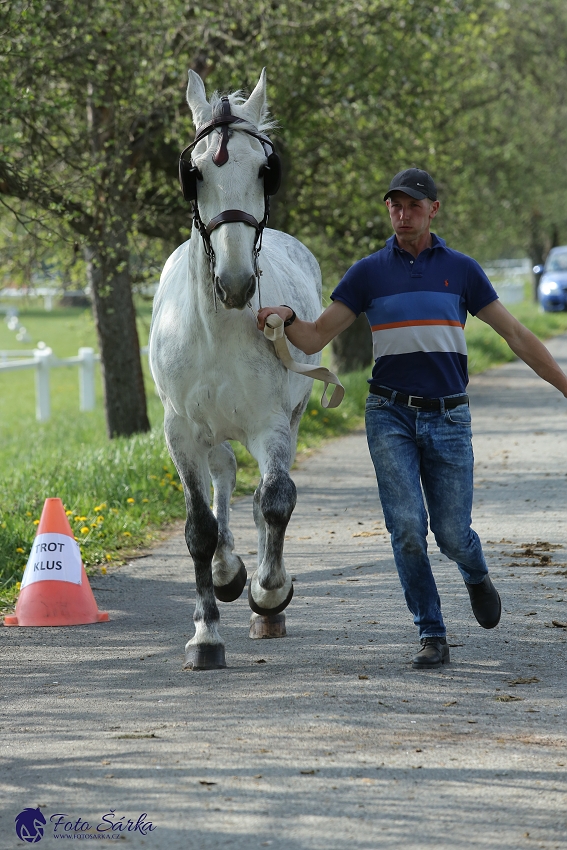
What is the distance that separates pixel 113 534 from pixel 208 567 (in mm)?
2992

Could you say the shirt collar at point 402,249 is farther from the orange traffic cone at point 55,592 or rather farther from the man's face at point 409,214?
the orange traffic cone at point 55,592

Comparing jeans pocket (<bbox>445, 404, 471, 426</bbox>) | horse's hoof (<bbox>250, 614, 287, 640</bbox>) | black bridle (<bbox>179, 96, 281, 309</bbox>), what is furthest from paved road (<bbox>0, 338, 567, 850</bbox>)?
black bridle (<bbox>179, 96, 281, 309</bbox>)

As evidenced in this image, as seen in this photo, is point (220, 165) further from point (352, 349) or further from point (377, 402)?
point (352, 349)

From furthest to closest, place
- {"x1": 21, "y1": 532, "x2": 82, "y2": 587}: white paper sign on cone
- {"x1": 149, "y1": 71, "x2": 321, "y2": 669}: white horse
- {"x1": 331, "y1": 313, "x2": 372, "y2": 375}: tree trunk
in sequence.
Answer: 1. {"x1": 331, "y1": 313, "x2": 372, "y2": 375}: tree trunk
2. {"x1": 21, "y1": 532, "x2": 82, "y2": 587}: white paper sign on cone
3. {"x1": 149, "y1": 71, "x2": 321, "y2": 669}: white horse

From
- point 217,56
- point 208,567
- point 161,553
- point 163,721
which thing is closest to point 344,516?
point 161,553

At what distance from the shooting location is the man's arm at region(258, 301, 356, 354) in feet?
17.1

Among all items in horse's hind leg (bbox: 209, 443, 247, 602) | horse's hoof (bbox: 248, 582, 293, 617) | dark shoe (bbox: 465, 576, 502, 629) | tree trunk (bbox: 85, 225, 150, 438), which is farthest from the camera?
tree trunk (bbox: 85, 225, 150, 438)

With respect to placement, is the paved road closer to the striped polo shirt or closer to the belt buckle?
the belt buckle

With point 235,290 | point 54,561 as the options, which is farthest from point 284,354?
point 54,561

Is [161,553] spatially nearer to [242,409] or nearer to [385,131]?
[242,409]

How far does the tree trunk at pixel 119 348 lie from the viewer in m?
12.7

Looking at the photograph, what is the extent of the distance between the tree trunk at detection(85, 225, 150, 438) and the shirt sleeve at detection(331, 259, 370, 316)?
7.24 meters

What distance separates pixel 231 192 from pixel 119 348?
841cm

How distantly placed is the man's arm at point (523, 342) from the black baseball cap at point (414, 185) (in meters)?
0.59
